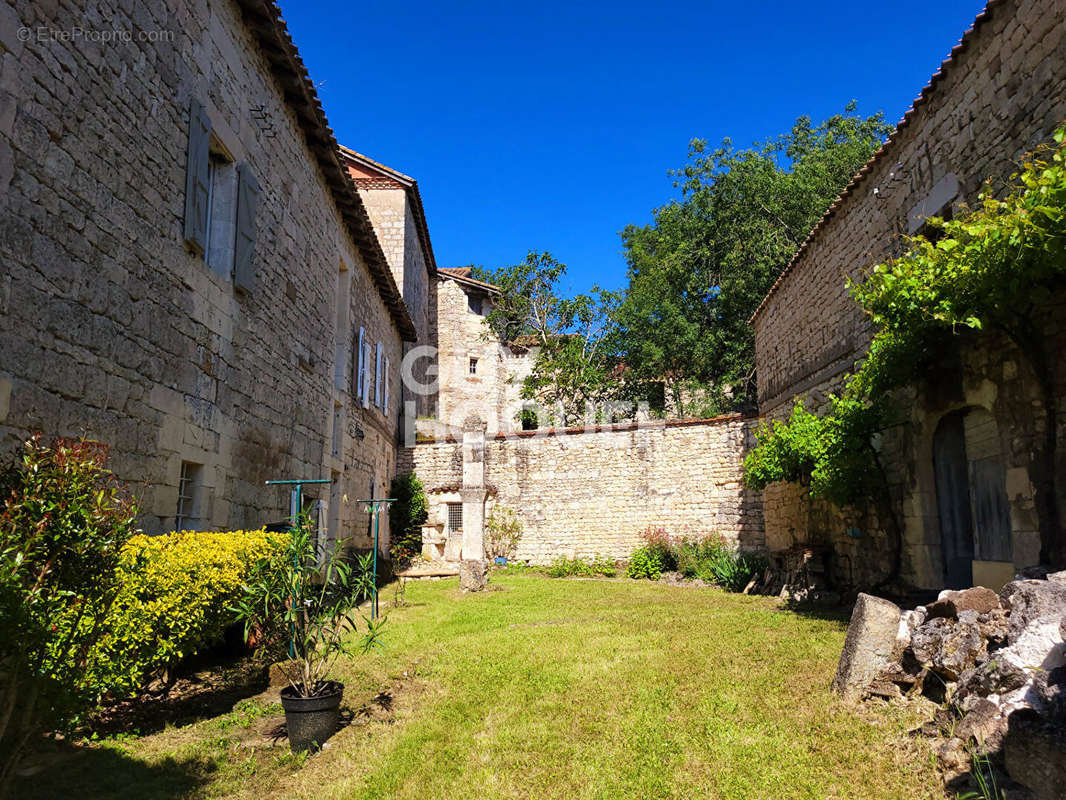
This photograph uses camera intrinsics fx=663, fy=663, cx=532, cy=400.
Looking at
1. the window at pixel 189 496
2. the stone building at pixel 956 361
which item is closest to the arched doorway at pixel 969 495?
the stone building at pixel 956 361

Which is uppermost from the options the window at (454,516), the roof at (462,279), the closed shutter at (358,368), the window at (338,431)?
the roof at (462,279)

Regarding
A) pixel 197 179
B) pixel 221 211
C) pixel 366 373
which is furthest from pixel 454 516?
pixel 197 179

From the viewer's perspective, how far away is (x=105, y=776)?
3660mm

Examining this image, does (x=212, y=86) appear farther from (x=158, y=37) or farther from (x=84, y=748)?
(x=84, y=748)

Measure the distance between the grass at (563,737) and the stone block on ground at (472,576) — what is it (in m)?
5.26

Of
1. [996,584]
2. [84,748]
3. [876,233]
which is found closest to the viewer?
[84,748]

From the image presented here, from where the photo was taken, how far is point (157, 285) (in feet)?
17.9

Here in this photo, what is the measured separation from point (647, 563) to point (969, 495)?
901 cm

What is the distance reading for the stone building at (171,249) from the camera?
4062mm

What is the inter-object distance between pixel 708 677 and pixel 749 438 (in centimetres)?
1074

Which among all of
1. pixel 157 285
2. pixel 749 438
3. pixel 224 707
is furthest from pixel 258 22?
pixel 749 438

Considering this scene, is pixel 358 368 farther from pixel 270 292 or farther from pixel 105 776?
pixel 105 776

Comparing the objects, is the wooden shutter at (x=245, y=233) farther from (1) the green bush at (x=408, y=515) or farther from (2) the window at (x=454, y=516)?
(2) the window at (x=454, y=516)

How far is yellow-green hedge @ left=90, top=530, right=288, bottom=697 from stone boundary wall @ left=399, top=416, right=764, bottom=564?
1135 cm
